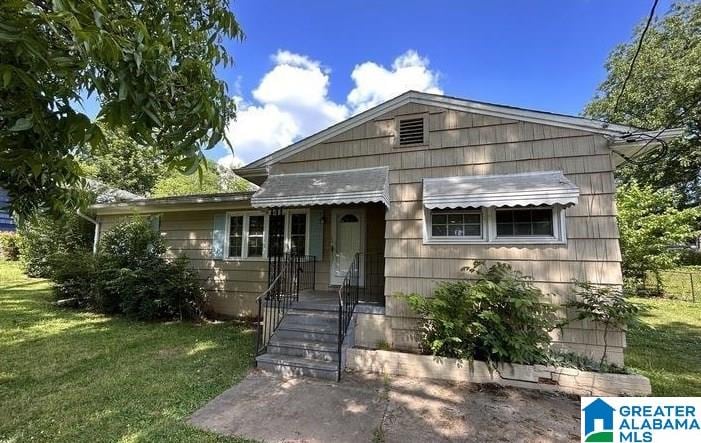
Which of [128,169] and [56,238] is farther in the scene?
[128,169]

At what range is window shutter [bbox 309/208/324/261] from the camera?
297 inches

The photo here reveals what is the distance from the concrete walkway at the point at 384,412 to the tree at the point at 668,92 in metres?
15.6

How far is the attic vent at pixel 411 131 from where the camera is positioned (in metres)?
5.68

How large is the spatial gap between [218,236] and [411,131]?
5.58 m

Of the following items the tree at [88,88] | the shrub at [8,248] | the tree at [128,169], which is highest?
the tree at [128,169]

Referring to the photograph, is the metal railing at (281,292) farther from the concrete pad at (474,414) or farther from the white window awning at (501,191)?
the white window awning at (501,191)

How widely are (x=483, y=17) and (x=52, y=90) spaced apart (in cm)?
934

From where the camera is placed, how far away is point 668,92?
1473cm

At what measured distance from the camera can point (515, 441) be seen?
3.22 meters

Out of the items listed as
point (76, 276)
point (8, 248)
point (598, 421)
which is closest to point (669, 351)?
point (598, 421)

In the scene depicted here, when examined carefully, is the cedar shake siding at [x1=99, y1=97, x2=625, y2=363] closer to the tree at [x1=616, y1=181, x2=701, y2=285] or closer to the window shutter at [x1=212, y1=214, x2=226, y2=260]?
the window shutter at [x1=212, y1=214, x2=226, y2=260]

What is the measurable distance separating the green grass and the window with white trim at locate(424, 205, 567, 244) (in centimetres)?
365

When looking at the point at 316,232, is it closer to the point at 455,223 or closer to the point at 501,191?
the point at 455,223

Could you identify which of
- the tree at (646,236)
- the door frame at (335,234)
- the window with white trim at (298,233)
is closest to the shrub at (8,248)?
the window with white trim at (298,233)
